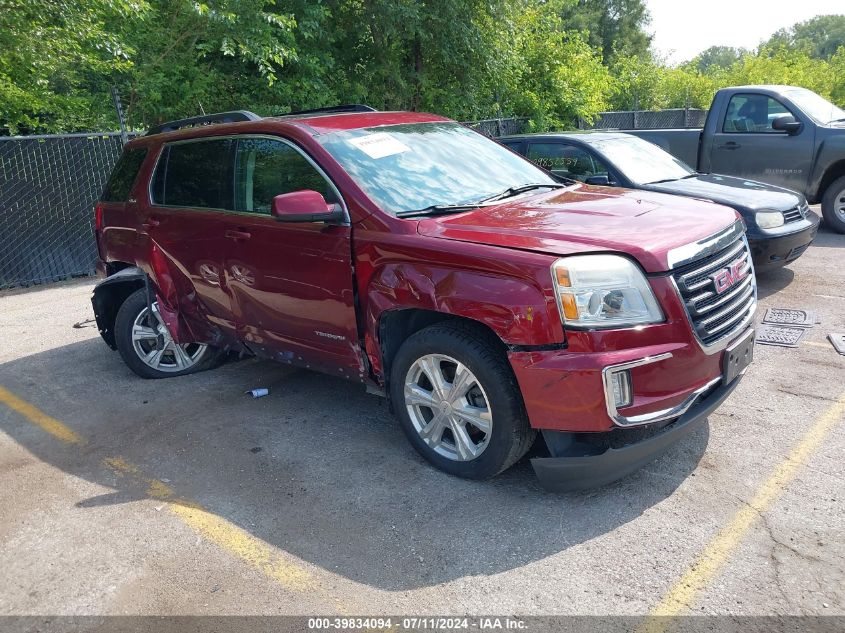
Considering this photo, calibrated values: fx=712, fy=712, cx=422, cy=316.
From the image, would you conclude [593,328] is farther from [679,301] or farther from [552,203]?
[552,203]

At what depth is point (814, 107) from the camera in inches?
377

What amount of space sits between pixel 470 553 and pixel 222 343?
2778mm

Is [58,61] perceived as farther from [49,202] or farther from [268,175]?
[268,175]

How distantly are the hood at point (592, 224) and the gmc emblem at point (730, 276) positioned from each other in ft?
0.70

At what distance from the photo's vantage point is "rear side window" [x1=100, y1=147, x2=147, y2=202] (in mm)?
5633

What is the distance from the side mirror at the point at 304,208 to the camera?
3.81m

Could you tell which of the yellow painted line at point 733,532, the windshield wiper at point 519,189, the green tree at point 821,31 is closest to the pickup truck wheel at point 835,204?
the yellow painted line at point 733,532

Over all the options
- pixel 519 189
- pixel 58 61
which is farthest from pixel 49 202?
pixel 519 189

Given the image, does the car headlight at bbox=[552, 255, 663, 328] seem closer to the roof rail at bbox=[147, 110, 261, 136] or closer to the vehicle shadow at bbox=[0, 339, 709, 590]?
the vehicle shadow at bbox=[0, 339, 709, 590]

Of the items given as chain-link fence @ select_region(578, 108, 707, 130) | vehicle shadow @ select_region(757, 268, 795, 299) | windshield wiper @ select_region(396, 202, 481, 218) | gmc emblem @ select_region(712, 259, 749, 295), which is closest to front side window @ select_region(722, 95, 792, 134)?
vehicle shadow @ select_region(757, 268, 795, 299)

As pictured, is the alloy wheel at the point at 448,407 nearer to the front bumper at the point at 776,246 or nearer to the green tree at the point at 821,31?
the front bumper at the point at 776,246

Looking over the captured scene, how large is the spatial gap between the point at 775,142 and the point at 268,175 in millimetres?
7640

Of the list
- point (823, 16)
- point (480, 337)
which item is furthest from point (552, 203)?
point (823, 16)

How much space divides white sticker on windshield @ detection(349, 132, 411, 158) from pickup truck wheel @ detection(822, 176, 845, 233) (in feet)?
24.0
